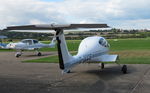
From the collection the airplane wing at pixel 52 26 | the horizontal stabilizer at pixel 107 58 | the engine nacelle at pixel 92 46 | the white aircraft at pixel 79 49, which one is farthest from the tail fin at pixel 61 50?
the horizontal stabilizer at pixel 107 58

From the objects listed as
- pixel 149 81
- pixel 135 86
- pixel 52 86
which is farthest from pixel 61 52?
pixel 149 81

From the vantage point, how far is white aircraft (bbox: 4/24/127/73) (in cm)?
1102

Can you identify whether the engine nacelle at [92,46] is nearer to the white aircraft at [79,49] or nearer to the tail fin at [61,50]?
the white aircraft at [79,49]

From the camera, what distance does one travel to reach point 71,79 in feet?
46.0

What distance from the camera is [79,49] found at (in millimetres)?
15625

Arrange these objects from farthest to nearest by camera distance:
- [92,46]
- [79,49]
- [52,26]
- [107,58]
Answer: [107,58], [92,46], [79,49], [52,26]

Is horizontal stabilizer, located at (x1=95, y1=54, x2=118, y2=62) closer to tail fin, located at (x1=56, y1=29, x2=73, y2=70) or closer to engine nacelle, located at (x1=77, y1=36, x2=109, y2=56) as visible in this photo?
engine nacelle, located at (x1=77, y1=36, x2=109, y2=56)

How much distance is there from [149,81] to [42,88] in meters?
5.21

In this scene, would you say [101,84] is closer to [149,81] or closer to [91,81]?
[91,81]

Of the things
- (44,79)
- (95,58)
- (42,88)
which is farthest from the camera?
(95,58)

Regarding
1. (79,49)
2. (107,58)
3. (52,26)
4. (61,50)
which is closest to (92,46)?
(79,49)

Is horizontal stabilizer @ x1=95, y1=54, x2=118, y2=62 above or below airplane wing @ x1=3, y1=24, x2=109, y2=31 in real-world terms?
below

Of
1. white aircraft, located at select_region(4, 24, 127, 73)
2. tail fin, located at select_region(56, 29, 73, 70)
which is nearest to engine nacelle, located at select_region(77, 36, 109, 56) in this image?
white aircraft, located at select_region(4, 24, 127, 73)

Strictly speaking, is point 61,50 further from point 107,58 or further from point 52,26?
point 107,58
